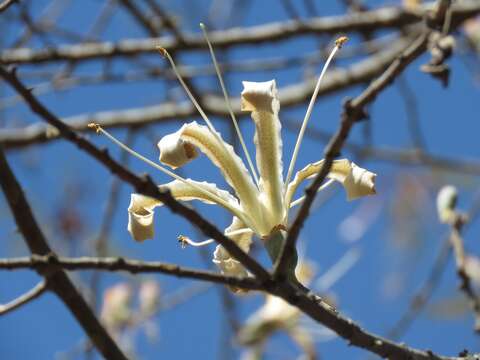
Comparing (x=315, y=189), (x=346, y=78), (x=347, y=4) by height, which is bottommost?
(x=346, y=78)

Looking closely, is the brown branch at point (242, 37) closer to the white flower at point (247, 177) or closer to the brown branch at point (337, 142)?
the white flower at point (247, 177)

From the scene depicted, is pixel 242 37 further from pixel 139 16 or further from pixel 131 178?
pixel 131 178

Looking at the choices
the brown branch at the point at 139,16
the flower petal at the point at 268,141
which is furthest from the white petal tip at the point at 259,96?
the brown branch at the point at 139,16

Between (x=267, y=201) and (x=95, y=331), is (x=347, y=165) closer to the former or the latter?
(x=267, y=201)

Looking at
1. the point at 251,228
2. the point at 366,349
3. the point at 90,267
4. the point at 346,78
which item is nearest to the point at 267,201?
the point at 251,228

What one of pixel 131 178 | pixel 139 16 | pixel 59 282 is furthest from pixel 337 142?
pixel 139 16

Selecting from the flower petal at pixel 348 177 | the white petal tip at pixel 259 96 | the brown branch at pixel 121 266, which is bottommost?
the flower petal at pixel 348 177
